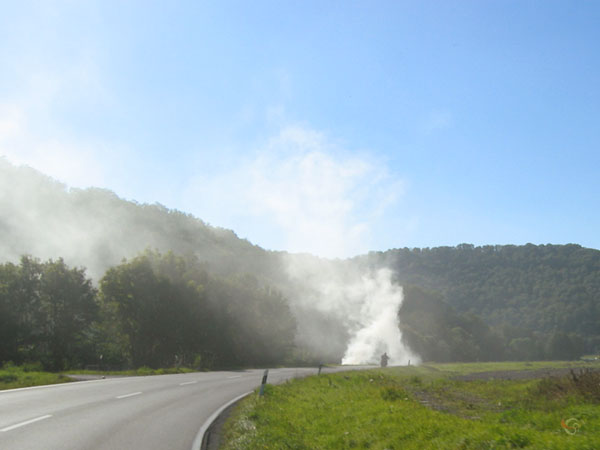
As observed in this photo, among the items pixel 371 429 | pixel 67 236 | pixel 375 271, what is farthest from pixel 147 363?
pixel 375 271

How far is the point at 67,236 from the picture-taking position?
82688 millimetres

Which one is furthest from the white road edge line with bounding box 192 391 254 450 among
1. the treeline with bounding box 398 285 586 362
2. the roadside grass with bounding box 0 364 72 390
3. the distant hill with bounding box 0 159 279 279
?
the treeline with bounding box 398 285 586 362

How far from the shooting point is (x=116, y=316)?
42.1 m

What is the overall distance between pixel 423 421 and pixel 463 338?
11858 centimetres

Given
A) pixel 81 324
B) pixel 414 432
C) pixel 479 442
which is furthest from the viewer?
pixel 81 324

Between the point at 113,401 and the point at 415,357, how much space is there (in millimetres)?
92725

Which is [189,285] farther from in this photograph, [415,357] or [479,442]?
[415,357]

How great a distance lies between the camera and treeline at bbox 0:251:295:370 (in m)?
39.4

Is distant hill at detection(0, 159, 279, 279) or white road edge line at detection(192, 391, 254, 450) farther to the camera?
distant hill at detection(0, 159, 279, 279)

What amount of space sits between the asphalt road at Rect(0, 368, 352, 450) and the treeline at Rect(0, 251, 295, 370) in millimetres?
24530

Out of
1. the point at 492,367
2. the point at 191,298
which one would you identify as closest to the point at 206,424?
the point at 191,298

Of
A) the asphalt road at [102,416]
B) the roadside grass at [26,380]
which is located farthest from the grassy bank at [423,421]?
the roadside grass at [26,380]

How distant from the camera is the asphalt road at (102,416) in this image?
27.7 feet

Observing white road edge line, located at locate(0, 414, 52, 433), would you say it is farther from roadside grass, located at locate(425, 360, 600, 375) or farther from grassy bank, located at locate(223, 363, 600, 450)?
roadside grass, located at locate(425, 360, 600, 375)
